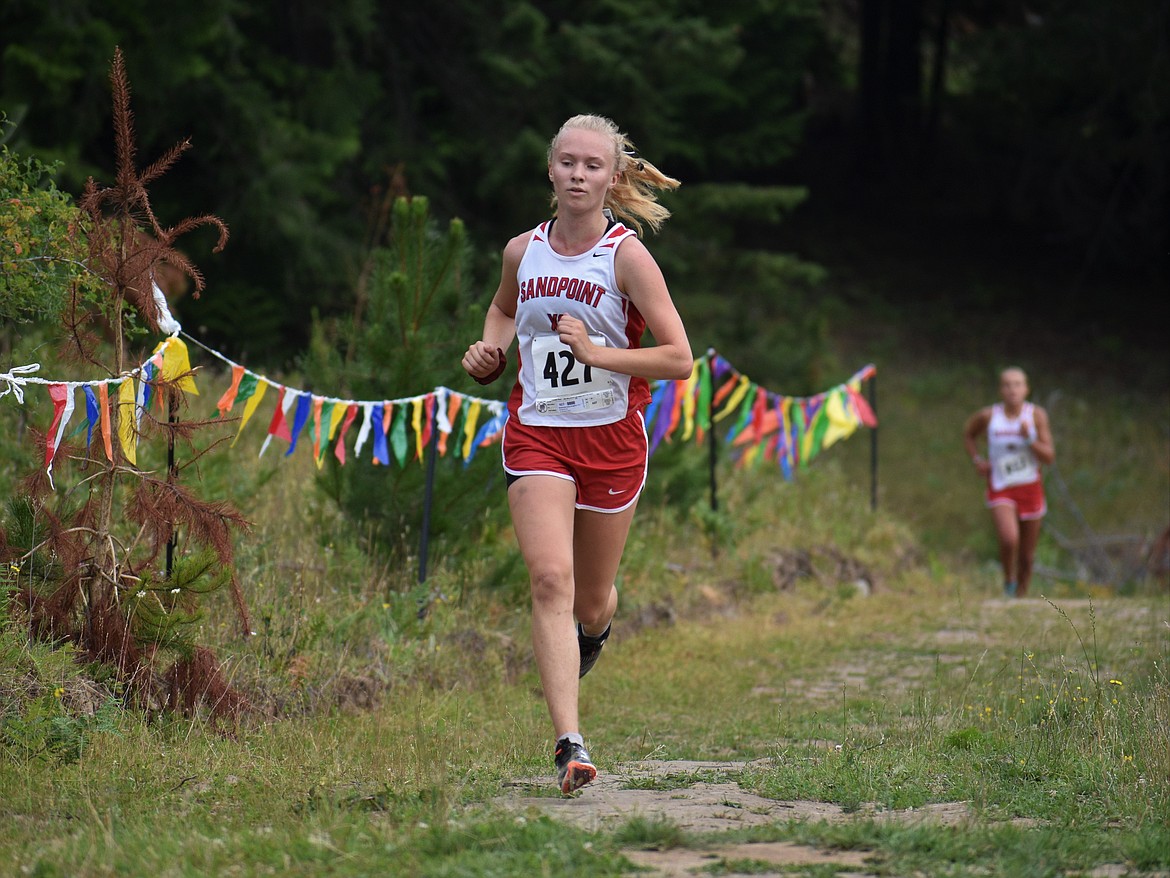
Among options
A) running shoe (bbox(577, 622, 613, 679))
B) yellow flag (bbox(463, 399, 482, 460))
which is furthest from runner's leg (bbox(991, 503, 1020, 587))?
running shoe (bbox(577, 622, 613, 679))

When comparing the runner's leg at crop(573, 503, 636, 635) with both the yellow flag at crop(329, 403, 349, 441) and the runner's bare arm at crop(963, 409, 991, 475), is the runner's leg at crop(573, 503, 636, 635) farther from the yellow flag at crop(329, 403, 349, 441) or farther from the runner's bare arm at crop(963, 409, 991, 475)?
the runner's bare arm at crop(963, 409, 991, 475)

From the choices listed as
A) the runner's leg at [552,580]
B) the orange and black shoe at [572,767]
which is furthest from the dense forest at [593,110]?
the orange and black shoe at [572,767]

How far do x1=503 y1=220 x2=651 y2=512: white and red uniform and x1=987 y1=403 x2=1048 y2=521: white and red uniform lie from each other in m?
7.91

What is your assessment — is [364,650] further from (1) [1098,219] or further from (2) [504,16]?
(1) [1098,219]

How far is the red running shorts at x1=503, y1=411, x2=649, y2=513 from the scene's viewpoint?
481 centimetres

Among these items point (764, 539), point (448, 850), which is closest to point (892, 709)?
point (448, 850)

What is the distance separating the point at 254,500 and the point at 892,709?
3.94m

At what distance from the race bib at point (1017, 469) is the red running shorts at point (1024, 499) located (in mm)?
50

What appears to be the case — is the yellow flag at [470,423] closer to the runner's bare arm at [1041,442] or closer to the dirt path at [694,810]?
the dirt path at [694,810]

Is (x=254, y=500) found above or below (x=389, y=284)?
below

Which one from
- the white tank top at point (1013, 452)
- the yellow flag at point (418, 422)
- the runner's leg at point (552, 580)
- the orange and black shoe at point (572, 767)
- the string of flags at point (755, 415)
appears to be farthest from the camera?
the white tank top at point (1013, 452)

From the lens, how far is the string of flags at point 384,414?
17.7 ft

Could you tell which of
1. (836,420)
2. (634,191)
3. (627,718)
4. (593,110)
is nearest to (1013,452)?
(836,420)

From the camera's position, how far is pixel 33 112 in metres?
15.6
